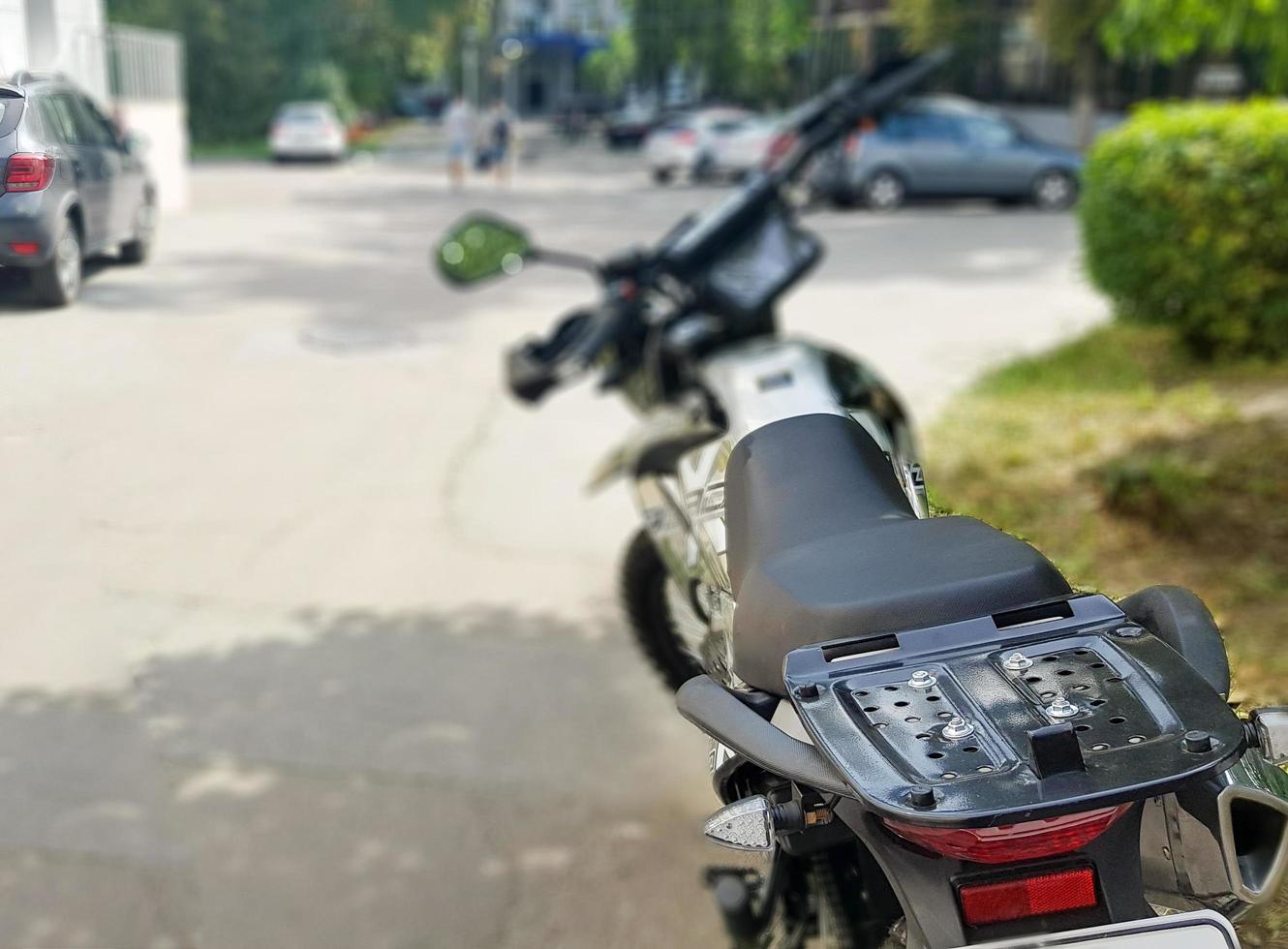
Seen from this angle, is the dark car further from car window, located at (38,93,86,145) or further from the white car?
the white car

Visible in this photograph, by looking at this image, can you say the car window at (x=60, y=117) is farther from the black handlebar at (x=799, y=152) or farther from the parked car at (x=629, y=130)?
the parked car at (x=629, y=130)

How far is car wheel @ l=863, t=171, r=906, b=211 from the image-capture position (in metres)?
19.4

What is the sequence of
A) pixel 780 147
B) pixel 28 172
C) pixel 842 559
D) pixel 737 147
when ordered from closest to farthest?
pixel 842 559 < pixel 28 172 < pixel 780 147 < pixel 737 147

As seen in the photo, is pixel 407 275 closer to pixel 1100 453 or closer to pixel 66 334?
pixel 1100 453

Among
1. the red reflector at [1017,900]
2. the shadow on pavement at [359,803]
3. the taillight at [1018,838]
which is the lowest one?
the shadow on pavement at [359,803]

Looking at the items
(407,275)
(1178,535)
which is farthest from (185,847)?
(407,275)

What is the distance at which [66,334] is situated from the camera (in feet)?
7.71

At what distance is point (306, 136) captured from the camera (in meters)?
24.4

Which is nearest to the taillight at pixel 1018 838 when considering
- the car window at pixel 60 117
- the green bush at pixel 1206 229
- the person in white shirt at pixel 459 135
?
the car window at pixel 60 117

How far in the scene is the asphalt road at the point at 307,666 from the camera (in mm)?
2799

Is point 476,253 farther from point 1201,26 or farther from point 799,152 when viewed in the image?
point 1201,26

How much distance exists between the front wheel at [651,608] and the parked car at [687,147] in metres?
21.7

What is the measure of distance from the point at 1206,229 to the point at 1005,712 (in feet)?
24.6

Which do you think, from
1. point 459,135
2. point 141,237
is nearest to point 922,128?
point 459,135
